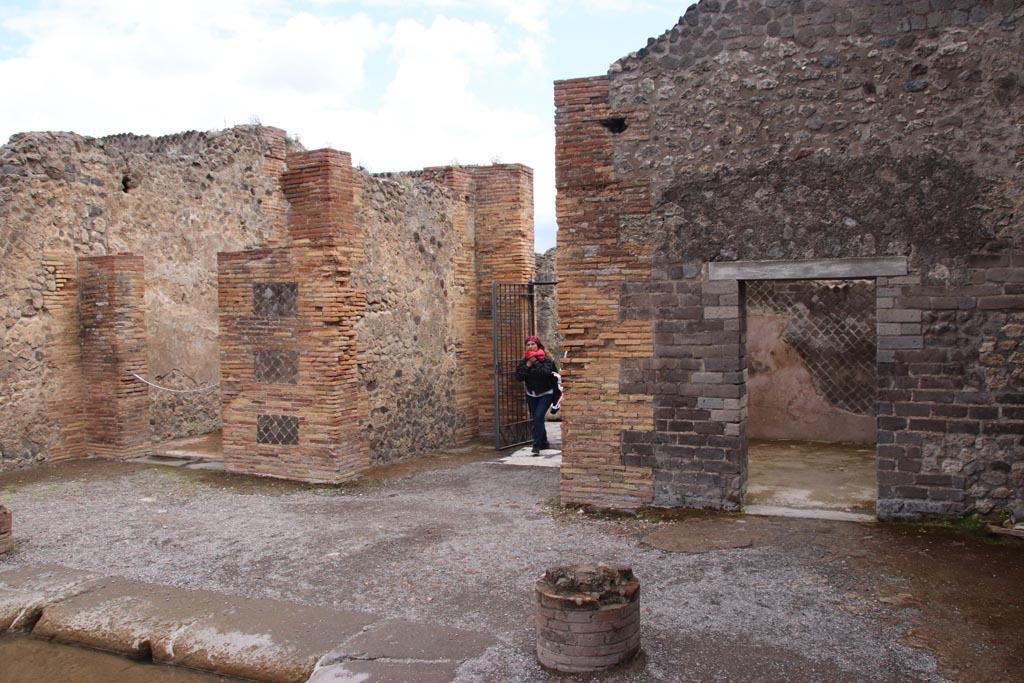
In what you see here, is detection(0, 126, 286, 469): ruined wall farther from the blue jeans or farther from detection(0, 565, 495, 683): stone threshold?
detection(0, 565, 495, 683): stone threshold

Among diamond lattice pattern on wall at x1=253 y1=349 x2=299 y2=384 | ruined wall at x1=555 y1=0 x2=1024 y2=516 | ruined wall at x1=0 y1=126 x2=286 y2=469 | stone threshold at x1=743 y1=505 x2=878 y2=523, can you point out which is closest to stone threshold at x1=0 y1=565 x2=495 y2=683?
ruined wall at x1=555 y1=0 x2=1024 y2=516

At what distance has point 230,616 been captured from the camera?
536 centimetres

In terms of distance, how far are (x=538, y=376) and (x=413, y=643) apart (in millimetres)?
6373

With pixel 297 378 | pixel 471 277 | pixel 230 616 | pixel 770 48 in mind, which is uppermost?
pixel 770 48

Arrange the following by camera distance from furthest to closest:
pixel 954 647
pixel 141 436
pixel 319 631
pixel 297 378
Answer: pixel 141 436 < pixel 297 378 < pixel 319 631 < pixel 954 647

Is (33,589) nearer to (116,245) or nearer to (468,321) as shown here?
(116,245)

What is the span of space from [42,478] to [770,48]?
8609mm

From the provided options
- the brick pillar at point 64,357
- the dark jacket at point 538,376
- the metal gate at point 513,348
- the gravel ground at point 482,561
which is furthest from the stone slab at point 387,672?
the brick pillar at point 64,357

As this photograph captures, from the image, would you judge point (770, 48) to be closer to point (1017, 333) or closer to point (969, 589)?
point (1017, 333)

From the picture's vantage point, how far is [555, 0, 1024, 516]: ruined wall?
6.47m

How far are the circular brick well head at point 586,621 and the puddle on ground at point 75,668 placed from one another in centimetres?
176

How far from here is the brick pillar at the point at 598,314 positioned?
A: 7.52m

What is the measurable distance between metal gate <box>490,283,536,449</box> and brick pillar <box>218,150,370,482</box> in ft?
8.65

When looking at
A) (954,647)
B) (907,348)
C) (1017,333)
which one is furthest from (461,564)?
(1017,333)
